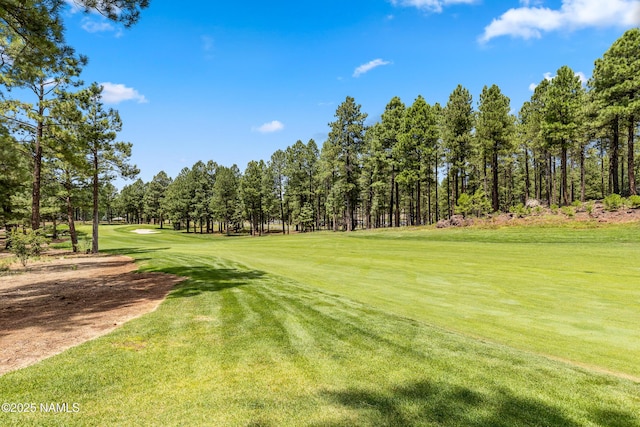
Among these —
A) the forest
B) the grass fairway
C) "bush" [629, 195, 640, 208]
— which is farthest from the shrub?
the grass fairway

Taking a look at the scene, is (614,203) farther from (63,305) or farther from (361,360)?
(63,305)

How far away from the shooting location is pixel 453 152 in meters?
41.1

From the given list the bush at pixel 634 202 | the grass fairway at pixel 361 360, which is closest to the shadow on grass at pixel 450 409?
the grass fairway at pixel 361 360

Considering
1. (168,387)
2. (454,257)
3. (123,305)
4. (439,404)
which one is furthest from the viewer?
(454,257)

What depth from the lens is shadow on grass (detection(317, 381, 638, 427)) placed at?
3426 millimetres

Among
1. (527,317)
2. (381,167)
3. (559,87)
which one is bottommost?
(527,317)

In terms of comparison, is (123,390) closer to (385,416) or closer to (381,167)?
(385,416)

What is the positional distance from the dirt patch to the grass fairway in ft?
2.08

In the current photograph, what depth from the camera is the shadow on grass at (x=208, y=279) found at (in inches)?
411

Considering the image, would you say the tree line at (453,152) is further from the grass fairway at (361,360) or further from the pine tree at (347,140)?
the grass fairway at (361,360)

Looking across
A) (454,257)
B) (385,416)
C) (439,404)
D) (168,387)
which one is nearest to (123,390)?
(168,387)

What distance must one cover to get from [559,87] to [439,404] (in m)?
42.1

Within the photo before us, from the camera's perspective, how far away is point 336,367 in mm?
4715

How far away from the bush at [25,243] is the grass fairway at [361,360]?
11.9 metres
